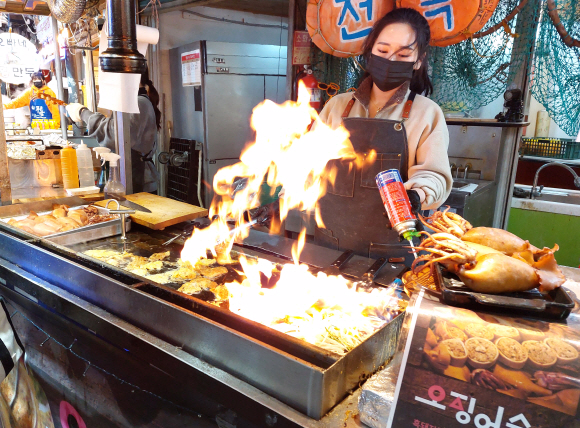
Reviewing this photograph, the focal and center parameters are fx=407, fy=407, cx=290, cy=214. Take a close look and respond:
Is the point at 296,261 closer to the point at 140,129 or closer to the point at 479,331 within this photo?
the point at 479,331

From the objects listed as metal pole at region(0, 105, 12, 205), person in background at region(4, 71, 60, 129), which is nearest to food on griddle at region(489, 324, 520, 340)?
metal pole at region(0, 105, 12, 205)

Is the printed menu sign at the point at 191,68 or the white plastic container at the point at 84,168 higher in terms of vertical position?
the printed menu sign at the point at 191,68

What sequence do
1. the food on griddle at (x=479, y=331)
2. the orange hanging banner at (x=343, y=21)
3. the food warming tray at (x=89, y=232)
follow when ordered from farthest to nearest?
the orange hanging banner at (x=343, y=21) → the food warming tray at (x=89, y=232) → the food on griddle at (x=479, y=331)

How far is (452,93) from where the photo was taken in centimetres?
456

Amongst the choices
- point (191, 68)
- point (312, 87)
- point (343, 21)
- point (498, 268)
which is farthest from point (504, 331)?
point (191, 68)

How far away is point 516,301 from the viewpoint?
1.03 metres

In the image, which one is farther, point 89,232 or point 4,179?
point 4,179

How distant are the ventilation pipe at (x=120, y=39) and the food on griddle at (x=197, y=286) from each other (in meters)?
1.21

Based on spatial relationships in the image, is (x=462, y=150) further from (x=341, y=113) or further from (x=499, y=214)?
(x=341, y=113)

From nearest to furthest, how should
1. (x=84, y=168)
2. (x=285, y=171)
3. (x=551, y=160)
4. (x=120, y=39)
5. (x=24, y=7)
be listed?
(x=120, y=39) < (x=285, y=171) < (x=84, y=168) < (x=24, y=7) < (x=551, y=160)

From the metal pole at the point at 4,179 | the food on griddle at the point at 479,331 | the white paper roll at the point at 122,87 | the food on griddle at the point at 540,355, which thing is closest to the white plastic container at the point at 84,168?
the metal pole at the point at 4,179

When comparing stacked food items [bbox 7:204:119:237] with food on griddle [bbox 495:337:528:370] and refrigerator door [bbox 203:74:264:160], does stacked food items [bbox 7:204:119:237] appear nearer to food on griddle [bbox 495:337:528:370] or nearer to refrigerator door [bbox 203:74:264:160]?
food on griddle [bbox 495:337:528:370]

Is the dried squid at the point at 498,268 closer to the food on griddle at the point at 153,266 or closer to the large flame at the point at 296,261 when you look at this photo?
the large flame at the point at 296,261

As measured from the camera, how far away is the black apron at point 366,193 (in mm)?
2869
